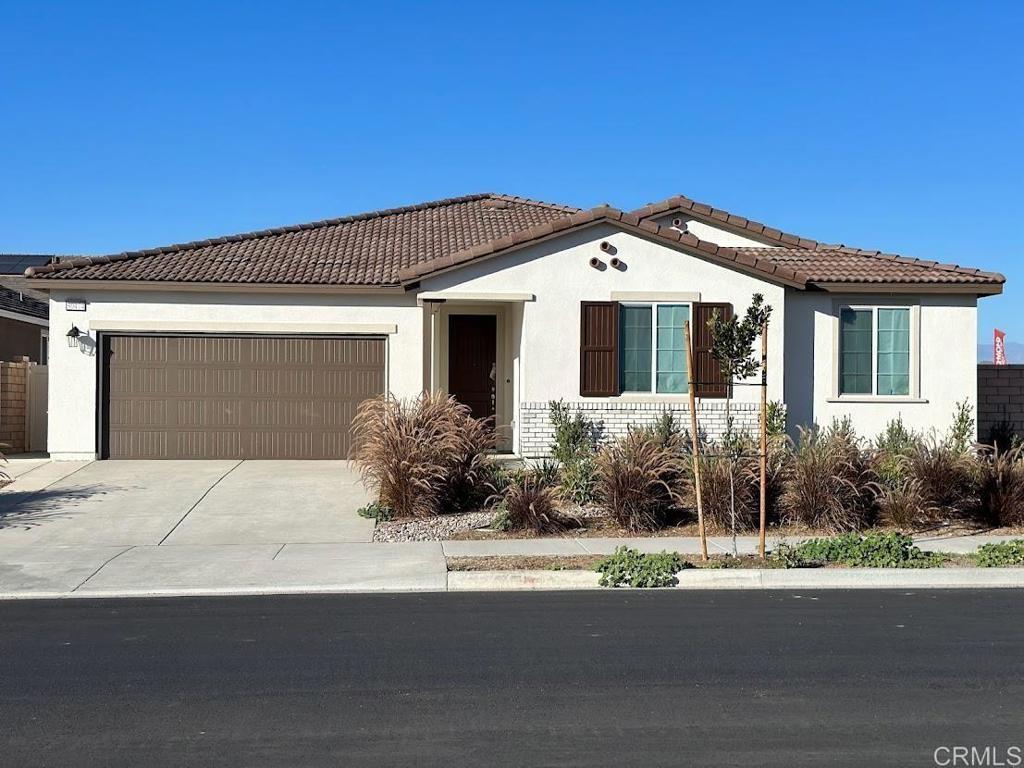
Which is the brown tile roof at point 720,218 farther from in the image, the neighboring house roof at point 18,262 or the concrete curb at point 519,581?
the neighboring house roof at point 18,262

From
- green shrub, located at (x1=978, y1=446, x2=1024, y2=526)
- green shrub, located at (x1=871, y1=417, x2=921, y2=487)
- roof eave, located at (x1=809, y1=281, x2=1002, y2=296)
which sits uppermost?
roof eave, located at (x1=809, y1=281, x2=1002, y2=296)

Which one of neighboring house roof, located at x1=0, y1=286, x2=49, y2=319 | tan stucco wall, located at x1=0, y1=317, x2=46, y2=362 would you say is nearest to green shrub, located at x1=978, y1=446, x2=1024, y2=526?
neighboring house roof, located at x1=0, y1=286, x2=49, y2=319

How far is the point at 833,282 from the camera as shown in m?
18.1

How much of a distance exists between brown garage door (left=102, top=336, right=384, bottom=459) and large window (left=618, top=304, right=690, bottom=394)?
474cm

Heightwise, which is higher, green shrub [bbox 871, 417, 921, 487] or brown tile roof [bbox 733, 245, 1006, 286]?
brown tile roof [bbox 733, 245, 1006, 286]

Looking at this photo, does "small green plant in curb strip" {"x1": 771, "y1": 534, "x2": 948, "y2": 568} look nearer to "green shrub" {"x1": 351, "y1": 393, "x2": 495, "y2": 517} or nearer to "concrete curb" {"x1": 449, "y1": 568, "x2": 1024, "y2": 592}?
"concrete curb" {"x1": 449, "y1": 568, "x2": 1024, "y2": 592}

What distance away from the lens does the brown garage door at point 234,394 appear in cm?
1884

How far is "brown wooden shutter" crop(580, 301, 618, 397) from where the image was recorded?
17.2 metres

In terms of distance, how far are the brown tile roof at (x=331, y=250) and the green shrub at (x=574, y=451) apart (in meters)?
4.24

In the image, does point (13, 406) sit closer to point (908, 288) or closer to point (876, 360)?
point (876, 360)

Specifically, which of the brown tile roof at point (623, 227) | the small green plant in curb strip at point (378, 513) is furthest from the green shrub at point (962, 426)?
the small green plant in curb strip at point (378, 513)

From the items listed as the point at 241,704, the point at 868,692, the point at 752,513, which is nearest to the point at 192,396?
the point at 752,513

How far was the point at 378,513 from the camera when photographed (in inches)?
566

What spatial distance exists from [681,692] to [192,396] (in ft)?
46.3
